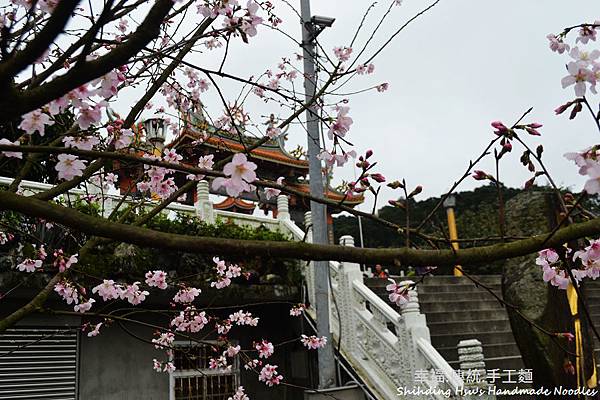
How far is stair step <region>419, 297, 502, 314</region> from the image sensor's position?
28.6 ft

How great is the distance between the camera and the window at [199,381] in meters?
8.02

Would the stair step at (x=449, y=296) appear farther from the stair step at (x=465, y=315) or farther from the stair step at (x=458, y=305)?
the stair step at (x=465, y=315)

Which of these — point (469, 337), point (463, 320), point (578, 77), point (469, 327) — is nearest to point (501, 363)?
point (469, 337)

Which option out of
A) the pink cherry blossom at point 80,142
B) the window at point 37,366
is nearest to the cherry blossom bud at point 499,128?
the pink cherry blossom at point 80,142

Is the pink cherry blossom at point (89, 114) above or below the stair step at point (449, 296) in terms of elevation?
above

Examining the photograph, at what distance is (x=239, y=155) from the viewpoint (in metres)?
1.84

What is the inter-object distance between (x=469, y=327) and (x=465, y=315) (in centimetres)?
52

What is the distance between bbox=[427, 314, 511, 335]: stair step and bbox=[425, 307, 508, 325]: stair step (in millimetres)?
209

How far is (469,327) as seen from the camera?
818 centimetres

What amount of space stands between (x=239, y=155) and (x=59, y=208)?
0.61 m

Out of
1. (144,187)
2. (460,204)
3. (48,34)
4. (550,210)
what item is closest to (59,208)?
(48,34)

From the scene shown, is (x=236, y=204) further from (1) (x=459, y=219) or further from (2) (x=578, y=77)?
(2) (x=578, y=77)

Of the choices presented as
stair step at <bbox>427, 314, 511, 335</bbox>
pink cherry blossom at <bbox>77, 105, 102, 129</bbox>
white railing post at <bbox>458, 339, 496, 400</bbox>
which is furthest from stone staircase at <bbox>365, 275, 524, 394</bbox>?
pink cherry blossom at <bbox>77, 105, 102, 129</bbox>

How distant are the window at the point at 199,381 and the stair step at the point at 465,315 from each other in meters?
3.32
